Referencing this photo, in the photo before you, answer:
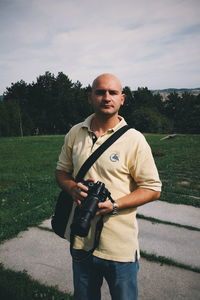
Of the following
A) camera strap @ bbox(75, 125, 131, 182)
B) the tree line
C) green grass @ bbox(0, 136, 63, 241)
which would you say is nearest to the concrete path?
green grass @ bbox(0, 136, 63, 241)

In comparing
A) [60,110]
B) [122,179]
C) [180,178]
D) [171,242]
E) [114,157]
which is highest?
[60,110]

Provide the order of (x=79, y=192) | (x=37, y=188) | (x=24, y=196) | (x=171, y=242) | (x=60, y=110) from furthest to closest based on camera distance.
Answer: (x=60, y=110), (x=37, y=188), (x=24, y=196), (x=171, y=242), (x=79, y=192)

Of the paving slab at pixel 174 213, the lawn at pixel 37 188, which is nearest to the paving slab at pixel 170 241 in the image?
the paving slab at pixel 174 213

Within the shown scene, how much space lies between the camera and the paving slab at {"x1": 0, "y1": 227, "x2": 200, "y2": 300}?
306cm

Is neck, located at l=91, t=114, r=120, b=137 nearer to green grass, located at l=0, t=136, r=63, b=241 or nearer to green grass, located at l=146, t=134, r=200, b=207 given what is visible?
green grass, located at l=0, t=136, r=63, b=241

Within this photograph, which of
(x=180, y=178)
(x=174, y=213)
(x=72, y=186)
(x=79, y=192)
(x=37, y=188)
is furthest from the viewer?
(x=180, y=178)

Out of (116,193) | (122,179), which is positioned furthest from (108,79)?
(116,193)

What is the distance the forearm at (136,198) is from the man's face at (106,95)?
71 centimetres

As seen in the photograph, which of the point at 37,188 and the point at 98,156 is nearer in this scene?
the point at 98,156

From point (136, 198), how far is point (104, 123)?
0.71 m

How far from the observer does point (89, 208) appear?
1.76 metres

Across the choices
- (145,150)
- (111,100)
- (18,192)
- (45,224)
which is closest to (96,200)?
(145,150)

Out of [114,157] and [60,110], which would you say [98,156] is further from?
[60,110]

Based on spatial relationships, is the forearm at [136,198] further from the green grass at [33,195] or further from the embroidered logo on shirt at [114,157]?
the green grass at [33,195]
